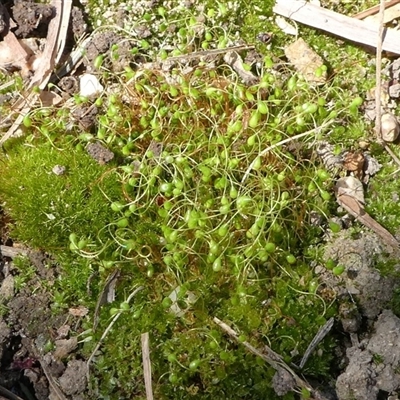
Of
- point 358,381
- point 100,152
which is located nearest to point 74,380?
point 100,152

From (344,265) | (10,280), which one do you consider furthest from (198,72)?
(10,280)

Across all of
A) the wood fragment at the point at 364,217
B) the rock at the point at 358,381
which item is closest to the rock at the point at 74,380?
the rock at the point at 358,381

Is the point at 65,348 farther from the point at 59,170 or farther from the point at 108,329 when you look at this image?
the point at 59,170

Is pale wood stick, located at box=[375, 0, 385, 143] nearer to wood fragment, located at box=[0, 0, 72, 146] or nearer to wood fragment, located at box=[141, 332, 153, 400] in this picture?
wood fragment, located at box=[141, 332, 153, 400]

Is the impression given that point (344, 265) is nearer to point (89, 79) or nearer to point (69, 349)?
point (69, 349)

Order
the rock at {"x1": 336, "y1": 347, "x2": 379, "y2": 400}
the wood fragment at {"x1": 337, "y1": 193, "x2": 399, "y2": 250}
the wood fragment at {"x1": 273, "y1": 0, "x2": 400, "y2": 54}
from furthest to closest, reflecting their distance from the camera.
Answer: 1. the wood fragment at {"x1": 273, "y1": 0, "x2": 400, "y2": 54}
2. the wood fragment at {"x1": 337, "y1": 193, "x2": 399, "y2": 250}
3. the rock at {"x1": 336, "y1": 347, "x2": 379, "y2": 400}

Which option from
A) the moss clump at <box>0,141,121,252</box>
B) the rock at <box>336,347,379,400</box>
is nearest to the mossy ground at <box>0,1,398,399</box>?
the moss clump at <box>0,141,121,252</box>
